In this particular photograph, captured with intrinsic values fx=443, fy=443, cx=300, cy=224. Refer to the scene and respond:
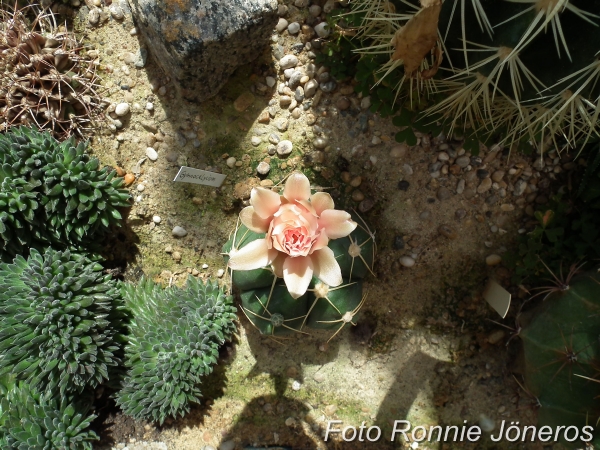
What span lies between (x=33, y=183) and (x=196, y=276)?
0.97 metres

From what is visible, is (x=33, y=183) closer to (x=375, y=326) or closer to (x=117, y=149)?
(x=117, y=149)

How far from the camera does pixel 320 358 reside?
257cm

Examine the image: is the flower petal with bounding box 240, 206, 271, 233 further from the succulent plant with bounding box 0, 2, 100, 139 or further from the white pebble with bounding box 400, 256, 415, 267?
the succulent plant with bounding box 0, 2, 100, 139

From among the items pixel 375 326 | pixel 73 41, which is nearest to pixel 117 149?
pixel 73 41

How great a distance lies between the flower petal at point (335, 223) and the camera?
153 centimetres

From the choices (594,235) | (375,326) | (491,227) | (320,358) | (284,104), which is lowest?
(320,358)

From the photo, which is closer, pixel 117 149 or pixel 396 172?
pixel 396 172

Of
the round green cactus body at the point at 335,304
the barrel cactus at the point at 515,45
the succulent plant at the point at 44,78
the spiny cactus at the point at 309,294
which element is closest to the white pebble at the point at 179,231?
the spiny cactus at the point at 309,294

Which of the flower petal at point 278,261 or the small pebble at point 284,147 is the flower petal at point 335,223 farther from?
the small pebble at point 284,147

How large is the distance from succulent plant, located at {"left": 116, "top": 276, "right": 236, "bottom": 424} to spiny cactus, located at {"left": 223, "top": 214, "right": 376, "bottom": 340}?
1.03 feet

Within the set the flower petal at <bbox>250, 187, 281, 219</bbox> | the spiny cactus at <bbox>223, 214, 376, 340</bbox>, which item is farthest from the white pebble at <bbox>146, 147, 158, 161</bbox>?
the flower petal at <bbox>250, 187, 281, 219</bbox>

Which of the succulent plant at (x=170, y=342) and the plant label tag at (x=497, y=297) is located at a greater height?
the plant label tag at (x=497, y=297)

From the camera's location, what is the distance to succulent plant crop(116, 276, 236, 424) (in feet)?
7.01

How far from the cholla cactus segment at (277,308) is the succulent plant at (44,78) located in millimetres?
1448
